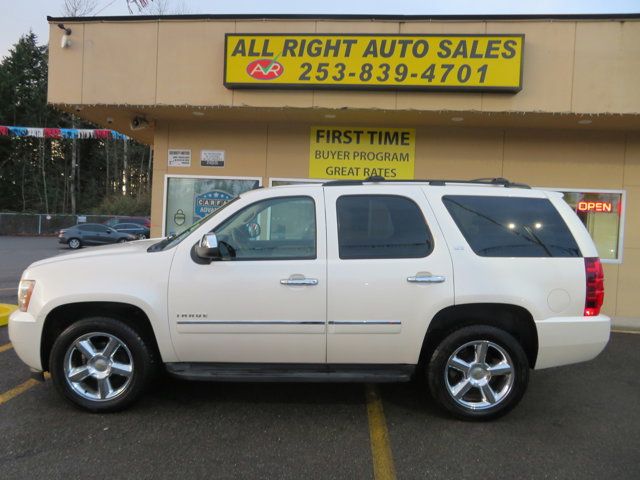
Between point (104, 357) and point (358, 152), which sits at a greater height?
point (358, 152)

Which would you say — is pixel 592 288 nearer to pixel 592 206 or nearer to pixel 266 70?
pixel 592 206

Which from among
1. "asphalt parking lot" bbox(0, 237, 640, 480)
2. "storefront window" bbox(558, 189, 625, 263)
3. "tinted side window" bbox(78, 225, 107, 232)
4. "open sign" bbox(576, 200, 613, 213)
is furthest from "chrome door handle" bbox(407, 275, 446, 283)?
"tinted side window" bbox(78, 225, 107, 232)

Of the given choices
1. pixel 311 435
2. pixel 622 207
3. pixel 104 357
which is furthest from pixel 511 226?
pixel 622 207

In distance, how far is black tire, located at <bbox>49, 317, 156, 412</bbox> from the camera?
4070 mm

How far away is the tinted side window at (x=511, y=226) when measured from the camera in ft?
13.6

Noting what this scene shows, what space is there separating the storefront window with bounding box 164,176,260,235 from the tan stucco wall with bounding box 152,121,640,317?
0.42 ft

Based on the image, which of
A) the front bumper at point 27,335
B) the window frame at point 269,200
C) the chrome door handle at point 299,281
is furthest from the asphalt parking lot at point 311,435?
the window frame at point 269,200

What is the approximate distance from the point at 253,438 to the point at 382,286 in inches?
58.5

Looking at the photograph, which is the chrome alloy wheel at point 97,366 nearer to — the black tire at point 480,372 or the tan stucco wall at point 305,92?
the black tire at point 480,372

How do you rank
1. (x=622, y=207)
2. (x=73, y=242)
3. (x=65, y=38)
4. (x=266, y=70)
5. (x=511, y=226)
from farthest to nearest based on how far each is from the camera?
(x=73, y=242), (x=622, y=207), (x=65, y=38), (x=266, y=70), (x=511, y=226)

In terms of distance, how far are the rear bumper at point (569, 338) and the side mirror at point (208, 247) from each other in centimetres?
260

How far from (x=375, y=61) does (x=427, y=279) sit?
16.1 ft

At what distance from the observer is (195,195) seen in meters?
9.30

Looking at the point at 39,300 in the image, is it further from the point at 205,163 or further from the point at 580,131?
the point at 580,131
